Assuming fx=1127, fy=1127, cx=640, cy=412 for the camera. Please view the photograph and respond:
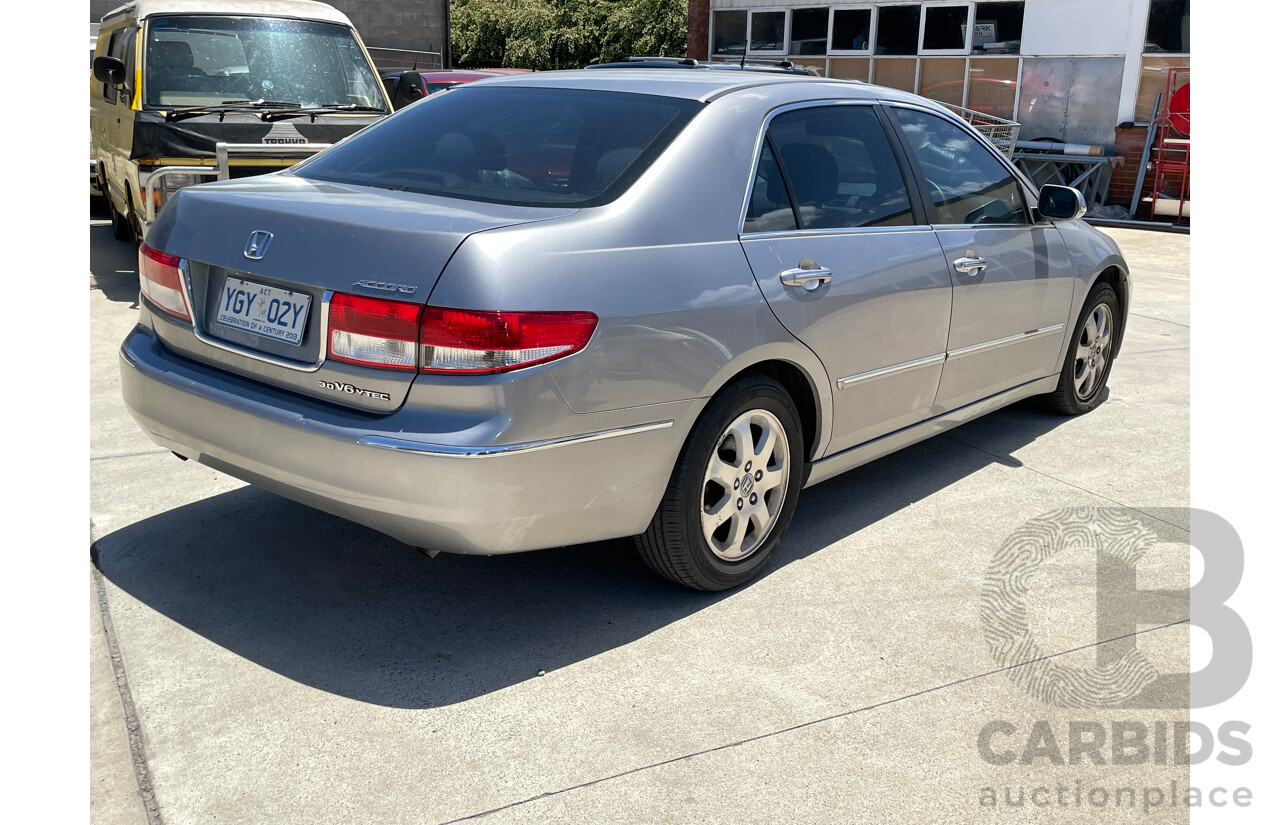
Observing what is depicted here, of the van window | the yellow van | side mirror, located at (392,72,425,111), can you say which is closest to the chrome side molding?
the yellow van

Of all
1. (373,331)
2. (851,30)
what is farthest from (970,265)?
(851,30)

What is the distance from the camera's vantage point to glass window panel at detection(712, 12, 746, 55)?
67.3 ft

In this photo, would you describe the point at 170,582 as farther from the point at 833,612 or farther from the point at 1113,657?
the point at 1113,657

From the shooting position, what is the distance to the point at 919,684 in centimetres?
318

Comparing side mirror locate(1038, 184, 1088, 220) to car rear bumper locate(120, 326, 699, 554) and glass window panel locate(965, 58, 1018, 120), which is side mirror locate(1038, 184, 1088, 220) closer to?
car rear bumper locate(120, 326, 699, 554)

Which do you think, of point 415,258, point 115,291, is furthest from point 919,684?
point 115,291

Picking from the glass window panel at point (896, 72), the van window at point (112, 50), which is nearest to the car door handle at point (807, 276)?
the van window at point (112, 50)

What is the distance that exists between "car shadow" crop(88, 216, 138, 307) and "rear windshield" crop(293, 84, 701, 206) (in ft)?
15.6

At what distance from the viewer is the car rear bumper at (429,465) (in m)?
2.87

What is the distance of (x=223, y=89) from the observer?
8109mm

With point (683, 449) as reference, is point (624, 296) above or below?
above

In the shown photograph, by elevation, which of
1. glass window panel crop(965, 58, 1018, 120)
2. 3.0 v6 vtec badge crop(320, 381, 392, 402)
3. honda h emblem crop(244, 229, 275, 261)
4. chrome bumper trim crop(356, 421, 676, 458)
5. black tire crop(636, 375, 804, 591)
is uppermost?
glass window panel crop(965, 58, 1018, 120)

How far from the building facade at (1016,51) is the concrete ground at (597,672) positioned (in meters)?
12.1

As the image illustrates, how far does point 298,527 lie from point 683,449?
1.58 m
